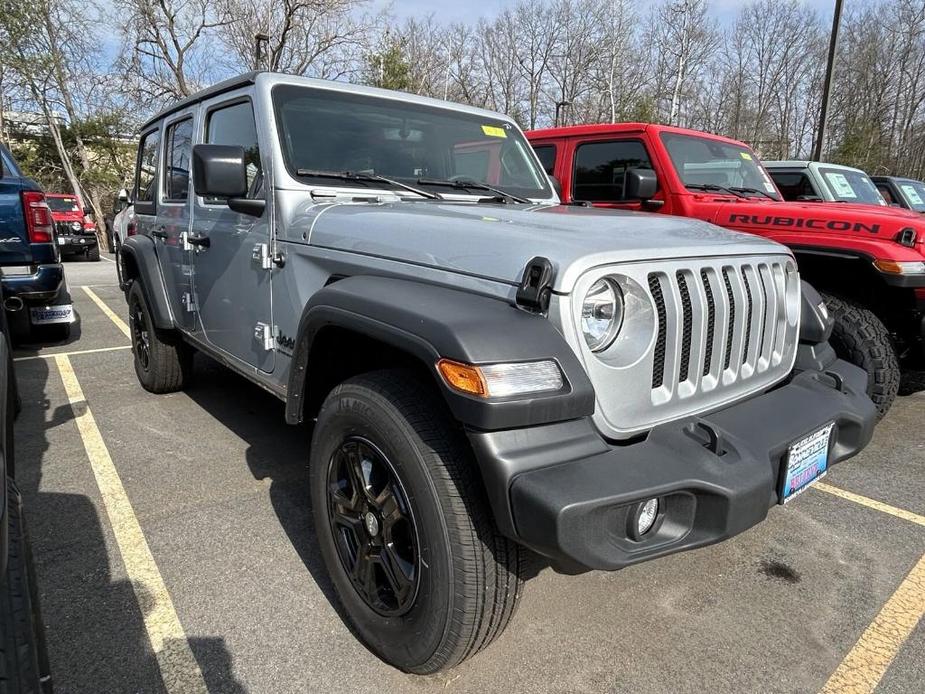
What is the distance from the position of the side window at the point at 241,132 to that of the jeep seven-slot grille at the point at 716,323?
1907 millimetres

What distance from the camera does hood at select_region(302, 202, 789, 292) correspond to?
1800 millimetres

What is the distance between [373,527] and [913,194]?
1251cm

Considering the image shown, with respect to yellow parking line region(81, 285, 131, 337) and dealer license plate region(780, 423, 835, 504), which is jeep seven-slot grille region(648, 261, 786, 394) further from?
yellow parking line region(81, 285, 131, 337)

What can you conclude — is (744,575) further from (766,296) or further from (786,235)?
(786,235)

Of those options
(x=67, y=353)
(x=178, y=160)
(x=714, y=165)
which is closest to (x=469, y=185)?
(x=178, y=160)

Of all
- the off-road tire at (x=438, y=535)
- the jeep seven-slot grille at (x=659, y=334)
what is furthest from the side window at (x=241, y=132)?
the jeep seven-slot grille at (x=659, y=334)

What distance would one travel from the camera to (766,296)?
2260 millimetres

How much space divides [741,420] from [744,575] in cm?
99

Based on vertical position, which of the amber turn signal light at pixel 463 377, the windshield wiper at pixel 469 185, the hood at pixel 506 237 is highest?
the windshield wiper at pixel 469 185

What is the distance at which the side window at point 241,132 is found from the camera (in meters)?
2.88

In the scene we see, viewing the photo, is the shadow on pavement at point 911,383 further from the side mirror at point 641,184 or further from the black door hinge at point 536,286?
the black door hinge at point 536,286

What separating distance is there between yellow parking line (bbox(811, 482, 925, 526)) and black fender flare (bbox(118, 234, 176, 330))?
154 inches

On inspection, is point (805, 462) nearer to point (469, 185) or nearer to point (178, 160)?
point (469, 185)

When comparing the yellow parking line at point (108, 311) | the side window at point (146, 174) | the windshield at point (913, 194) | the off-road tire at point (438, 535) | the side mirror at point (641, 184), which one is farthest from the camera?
the windshield at point (913, 194)
